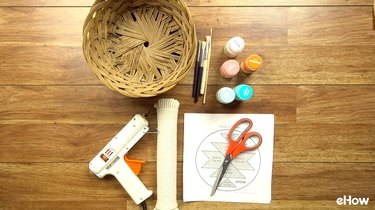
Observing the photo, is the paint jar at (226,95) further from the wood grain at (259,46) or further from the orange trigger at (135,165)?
the orange trigger at (135,165)

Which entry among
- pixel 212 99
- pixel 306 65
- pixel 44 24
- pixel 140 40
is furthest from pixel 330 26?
pixel 44 24

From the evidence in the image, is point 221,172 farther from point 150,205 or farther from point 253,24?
point 253,24

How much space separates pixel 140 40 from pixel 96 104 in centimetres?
18

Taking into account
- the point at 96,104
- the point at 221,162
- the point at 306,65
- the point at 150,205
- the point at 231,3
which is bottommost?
the point at 150,205

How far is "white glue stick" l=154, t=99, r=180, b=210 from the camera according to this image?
73cm

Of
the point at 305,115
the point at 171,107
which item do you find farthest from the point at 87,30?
the point at 305,115

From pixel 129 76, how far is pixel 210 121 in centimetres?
21

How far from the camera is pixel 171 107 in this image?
72cm

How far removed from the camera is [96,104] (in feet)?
2.51

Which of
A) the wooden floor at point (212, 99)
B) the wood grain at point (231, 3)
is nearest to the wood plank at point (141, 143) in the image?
the wooden floor at point (212, 99)

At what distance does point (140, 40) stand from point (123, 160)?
0.26 meters

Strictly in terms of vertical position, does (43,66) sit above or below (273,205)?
above

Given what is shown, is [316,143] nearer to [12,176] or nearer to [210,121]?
[210,121]

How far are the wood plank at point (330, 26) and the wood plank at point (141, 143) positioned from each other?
20 centimetres
